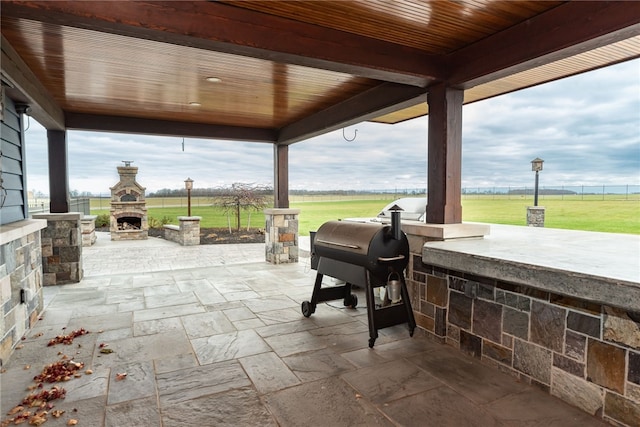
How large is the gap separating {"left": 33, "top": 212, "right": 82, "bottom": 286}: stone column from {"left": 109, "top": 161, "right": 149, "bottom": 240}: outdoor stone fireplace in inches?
230

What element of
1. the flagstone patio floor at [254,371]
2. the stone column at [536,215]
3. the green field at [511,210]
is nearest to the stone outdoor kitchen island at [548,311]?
the flagstone patio floor at [254,371]

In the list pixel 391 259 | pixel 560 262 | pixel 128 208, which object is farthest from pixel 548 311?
pixel 128 208

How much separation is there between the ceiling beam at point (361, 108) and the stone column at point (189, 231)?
16.3ft

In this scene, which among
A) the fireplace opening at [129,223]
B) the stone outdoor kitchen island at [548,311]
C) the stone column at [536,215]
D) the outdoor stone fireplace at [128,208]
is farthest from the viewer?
the fireplace opening at [129,223]

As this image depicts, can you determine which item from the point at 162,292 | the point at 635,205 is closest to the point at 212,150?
the point at 162,292

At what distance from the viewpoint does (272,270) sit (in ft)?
18.7

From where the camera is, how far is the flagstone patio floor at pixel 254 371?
6.21ft

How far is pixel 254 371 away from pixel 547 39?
114 inches

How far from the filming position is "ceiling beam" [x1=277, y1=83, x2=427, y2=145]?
11.4ft

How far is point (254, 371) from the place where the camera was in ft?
7.80

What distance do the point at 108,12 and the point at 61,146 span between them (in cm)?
400

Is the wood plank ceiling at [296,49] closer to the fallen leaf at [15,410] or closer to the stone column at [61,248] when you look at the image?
the stone column at [61,248]

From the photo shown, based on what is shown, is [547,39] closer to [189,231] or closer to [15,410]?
Result: [15,410]

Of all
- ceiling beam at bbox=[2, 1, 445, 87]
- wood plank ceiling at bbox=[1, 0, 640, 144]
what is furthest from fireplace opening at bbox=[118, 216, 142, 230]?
ceiling beam at bbox=[2, 1, 445, 87]
